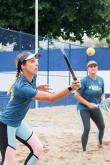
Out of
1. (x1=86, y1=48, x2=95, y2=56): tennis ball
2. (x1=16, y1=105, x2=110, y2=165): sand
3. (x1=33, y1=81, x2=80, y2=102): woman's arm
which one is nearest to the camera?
(x1=33, y1=81, x2=80, y2=102): woman's arm

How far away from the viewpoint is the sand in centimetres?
904

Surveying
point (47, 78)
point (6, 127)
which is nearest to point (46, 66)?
point (47, 78)

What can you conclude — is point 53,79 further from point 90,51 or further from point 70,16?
point 70,16

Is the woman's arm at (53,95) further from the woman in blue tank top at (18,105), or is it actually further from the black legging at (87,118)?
the black legging at (87,118)

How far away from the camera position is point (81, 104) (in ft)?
32.7

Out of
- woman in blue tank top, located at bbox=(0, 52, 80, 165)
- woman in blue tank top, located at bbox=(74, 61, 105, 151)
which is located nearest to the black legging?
woman in blue tank top, located at bbox=(74, 61, 105, 151)

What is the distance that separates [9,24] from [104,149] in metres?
17.9

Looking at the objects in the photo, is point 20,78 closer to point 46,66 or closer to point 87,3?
point 46,66

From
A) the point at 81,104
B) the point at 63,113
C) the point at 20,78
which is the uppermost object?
the point at 20,78

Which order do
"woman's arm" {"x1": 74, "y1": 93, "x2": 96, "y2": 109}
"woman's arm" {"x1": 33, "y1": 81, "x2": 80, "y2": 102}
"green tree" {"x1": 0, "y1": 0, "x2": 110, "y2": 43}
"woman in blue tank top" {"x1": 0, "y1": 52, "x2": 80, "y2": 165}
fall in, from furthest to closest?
"green tree" {"x1": 0, "y1": 0, "x2": 110, "y2": 43} < "woman's arm" {"x1": 74, "y1": 93, "x2": 96, "y2": 109} < "woman in blue tank top" {"x1": 0, "y1": 52, "x2": 80, "y2": 165} < "woman's arm" {"x1": 33, "y1": 81, "x2": 80, "y2": 102}

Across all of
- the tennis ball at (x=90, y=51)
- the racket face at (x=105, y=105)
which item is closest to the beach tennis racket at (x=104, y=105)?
the racket face at (x=105, y=105)

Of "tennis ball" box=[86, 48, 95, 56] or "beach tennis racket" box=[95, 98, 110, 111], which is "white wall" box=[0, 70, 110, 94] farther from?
"beach tennis racket" box=[95, 98, 110, 111]

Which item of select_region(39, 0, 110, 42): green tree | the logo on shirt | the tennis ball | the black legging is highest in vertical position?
select_region(39, 0, 110, 42): green tree

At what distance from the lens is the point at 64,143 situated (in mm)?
10898
